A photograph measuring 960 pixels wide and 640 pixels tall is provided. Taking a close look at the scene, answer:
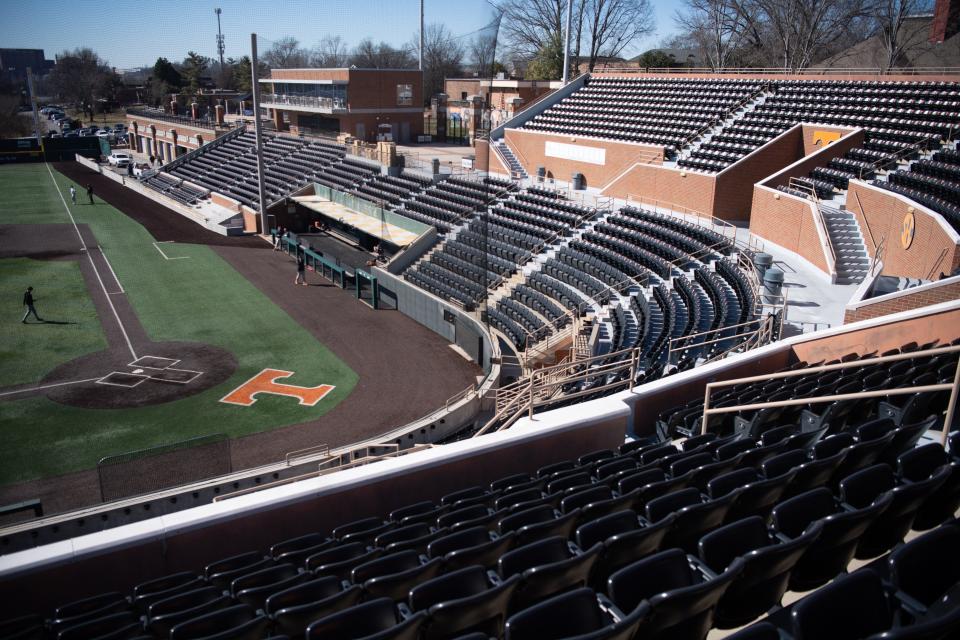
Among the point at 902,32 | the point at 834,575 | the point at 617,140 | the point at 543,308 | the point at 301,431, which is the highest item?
the point at 902,32

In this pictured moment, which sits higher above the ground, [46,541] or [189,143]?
[189,143]

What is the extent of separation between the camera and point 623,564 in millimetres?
4949

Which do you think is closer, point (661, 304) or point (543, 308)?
point (661, 304)

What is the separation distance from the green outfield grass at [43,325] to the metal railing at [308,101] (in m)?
22.6

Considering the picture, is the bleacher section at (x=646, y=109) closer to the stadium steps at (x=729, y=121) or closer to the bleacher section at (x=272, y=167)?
the stadium steps at (x=729, y=121)

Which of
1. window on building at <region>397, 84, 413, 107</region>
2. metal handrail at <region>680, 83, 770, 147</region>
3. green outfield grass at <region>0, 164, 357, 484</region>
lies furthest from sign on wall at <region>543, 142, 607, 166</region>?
green outfield grass at <region>0, 164, 357, 484</region>

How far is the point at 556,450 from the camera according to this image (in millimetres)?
8445

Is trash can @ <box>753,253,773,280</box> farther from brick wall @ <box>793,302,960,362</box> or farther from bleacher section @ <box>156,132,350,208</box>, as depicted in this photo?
bleacher section @ <box>156,132,350,208</box>

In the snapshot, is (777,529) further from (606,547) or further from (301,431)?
(301,431)

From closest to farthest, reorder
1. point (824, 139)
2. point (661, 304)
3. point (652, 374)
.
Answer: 1. point (652, 374)
2. point (661, 304)
3. point (824, 139)

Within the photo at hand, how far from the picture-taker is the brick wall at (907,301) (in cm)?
1255

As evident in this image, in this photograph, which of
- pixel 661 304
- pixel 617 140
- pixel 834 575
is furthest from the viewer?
pixel 617 140

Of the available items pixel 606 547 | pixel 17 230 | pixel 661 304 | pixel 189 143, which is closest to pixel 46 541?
pixel 606 547

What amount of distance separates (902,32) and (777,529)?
55613 mm
